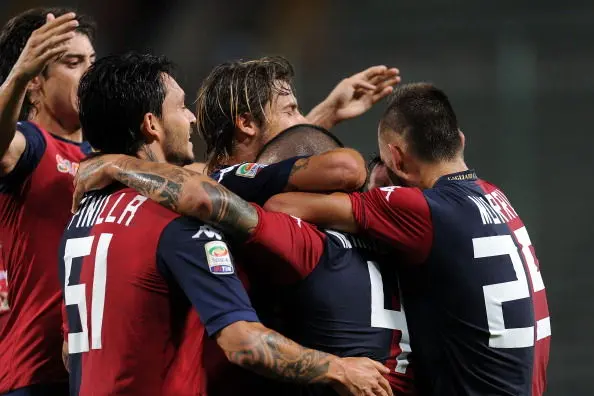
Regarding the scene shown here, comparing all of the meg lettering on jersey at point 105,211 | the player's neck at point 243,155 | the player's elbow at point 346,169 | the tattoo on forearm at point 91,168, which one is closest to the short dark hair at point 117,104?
the tattoo on forearm at point 91,168

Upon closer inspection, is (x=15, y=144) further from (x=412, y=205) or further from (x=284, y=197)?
(x=412, y=205)

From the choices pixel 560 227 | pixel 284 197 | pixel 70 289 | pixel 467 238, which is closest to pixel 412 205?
pixel 467 238

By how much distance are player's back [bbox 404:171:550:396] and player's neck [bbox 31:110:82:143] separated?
1.84 meters

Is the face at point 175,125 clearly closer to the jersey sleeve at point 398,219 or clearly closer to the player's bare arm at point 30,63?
the player's bare arm at point 30,63

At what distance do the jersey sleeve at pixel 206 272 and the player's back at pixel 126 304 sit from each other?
0.07 metres

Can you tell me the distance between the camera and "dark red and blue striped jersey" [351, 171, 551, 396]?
3.37 m

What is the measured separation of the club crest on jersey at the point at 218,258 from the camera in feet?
9.77

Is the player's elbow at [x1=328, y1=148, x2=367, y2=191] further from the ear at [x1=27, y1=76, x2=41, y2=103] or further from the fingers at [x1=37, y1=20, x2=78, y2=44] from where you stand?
the ear at [x1=27, y1=76, x2=41, y2=103]

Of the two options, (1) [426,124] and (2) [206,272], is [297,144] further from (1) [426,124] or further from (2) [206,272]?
(2) [206,272]

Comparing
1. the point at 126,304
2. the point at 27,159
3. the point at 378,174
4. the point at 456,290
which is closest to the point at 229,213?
the point at 126,304

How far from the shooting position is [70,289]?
128 inches

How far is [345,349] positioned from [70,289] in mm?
954

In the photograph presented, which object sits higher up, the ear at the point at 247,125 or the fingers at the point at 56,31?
the fingers at the point at 56,31

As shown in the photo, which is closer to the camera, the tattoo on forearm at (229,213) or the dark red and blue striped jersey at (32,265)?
the tattoo on forearm at (229,213)
